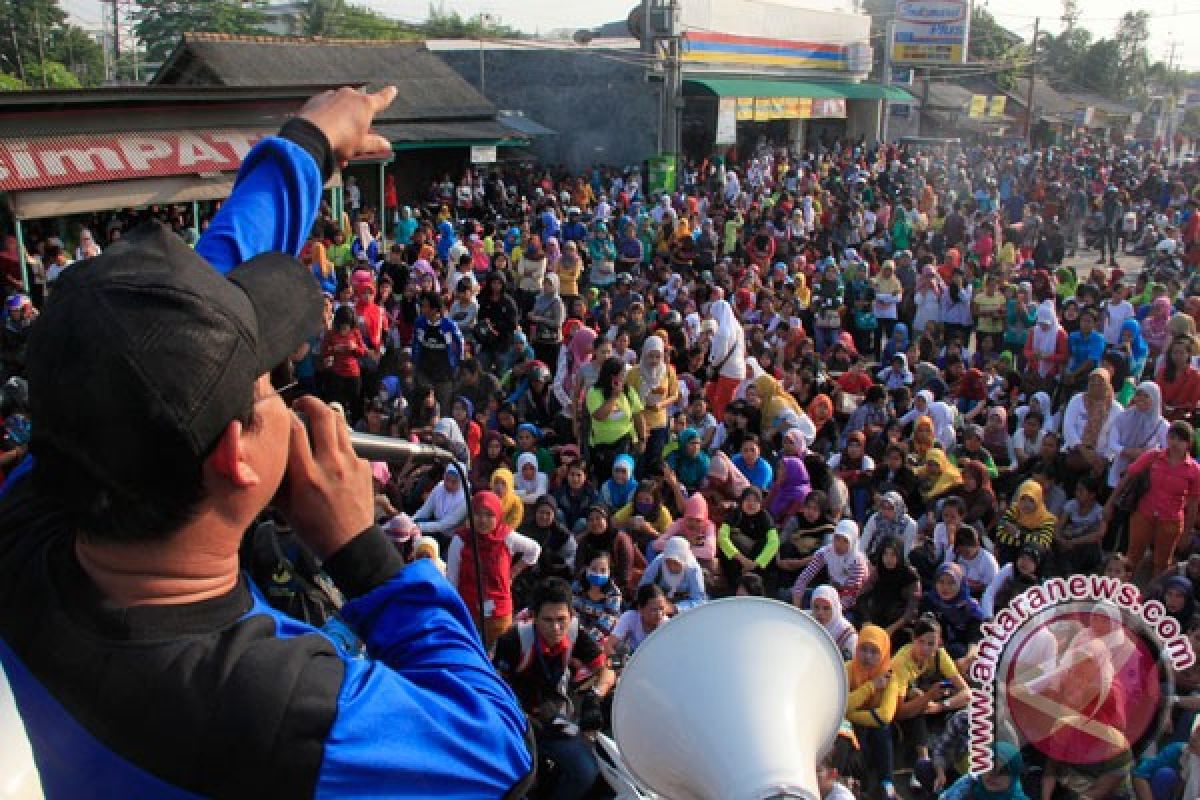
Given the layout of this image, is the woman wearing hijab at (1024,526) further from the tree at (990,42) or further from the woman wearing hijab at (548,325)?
the tree at (990,42)

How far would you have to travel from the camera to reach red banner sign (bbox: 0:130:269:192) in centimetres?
1263

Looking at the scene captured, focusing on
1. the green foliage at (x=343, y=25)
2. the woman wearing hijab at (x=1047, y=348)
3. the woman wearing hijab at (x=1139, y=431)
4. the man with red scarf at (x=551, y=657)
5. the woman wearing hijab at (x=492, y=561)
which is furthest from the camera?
the green foliage at (x=343, y=25)

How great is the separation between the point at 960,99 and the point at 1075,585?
46.6m

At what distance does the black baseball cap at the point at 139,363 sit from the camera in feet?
3.21

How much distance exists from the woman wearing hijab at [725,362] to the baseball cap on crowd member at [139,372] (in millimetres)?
8277

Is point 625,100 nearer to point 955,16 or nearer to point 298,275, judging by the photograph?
point 955,16

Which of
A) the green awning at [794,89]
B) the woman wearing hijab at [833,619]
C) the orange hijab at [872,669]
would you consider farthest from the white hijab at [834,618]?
the green awning at [794,89]

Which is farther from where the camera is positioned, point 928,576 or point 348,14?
point 348,14

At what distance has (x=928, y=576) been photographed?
678 centimetres

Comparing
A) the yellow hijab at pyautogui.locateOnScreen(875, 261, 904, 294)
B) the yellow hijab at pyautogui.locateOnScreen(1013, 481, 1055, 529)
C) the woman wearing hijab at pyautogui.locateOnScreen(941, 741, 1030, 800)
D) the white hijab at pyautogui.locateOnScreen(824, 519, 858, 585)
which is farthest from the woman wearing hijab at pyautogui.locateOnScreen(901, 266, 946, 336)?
the woman wearing hijab at pyautogui.locateOnScreen(941, 741, 1030, 800)

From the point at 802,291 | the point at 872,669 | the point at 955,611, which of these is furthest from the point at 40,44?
the point at 872,669

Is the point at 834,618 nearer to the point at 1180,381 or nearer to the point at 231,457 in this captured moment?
the point at 1180,381

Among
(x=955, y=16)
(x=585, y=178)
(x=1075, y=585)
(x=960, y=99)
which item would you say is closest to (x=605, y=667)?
A: (x=1075, y=585)

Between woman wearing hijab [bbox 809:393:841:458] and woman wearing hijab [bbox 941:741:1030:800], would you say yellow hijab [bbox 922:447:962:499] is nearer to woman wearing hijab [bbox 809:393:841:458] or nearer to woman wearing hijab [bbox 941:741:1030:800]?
woman wearing hijab [bbox 809:393:841:458]
